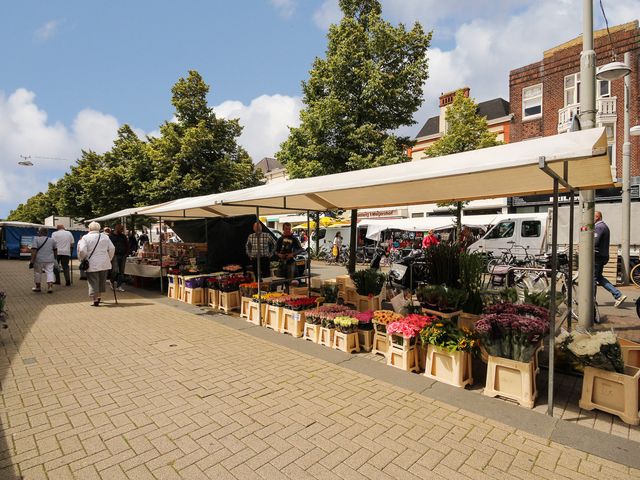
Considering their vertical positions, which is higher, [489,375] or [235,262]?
[235,262]

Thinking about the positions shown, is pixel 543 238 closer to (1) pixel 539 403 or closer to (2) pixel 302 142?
(2) pixel 302 142

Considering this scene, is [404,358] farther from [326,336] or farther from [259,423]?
[259,423]

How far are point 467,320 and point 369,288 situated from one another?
2.14 m

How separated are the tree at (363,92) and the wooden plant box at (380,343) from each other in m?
5.06

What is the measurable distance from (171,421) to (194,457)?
64cm

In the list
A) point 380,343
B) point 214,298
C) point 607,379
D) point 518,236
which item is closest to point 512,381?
point 607,379

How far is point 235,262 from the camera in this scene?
10.8 metres

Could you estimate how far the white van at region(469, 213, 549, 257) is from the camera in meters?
13.8

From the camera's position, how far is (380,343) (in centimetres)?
485

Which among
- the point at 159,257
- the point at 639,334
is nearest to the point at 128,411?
the point at 639,334

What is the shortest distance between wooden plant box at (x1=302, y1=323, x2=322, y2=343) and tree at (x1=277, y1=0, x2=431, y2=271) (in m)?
4.45

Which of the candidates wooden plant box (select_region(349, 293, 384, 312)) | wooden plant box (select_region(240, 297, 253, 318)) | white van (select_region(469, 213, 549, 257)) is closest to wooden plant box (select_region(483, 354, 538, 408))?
wooden plant box (select_region(349, 293, 384, 312))

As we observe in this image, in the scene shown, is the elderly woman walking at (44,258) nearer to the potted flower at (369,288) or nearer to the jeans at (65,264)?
the jeans at (65,264)

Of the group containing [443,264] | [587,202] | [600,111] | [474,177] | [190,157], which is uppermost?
[600,111]
